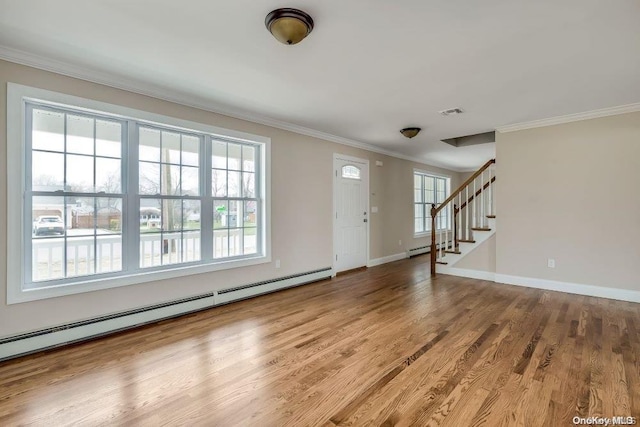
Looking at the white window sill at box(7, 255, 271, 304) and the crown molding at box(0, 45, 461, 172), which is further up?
the crown molding at box(0, 45, 461, 172)

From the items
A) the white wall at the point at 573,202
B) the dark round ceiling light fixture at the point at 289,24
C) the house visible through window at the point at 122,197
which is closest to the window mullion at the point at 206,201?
the house visible through window at the point at 122,197

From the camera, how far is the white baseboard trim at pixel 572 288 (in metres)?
3.95

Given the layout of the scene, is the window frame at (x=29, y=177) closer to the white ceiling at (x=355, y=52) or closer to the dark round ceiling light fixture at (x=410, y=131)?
the white ceiling at (x=355, y=52)

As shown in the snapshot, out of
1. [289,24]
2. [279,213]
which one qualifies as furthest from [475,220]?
[289,24]

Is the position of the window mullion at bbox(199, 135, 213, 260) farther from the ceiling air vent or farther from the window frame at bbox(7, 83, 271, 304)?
the ceiling air vent

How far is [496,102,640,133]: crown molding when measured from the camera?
153 inches

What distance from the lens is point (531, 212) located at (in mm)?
4641

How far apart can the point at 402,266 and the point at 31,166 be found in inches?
229

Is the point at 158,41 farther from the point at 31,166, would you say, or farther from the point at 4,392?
the point at 4,392

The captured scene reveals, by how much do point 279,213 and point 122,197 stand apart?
6.63ft

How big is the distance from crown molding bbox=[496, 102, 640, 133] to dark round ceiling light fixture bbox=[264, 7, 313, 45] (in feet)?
13.1

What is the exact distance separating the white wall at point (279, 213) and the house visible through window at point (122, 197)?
17cm

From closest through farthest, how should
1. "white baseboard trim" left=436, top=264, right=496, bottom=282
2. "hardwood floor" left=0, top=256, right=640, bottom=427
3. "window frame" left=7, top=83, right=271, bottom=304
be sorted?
"hardwood floor" left=0, top=256, right=640, bottom=427 → "window frame" left=7, top=83, right=271, bottom=304 → "white baseboard trim" left=436, top=264, right=496, bottom=282

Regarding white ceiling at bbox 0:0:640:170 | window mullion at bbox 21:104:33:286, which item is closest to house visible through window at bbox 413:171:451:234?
white ceiling at bbox 0:0:640:170
